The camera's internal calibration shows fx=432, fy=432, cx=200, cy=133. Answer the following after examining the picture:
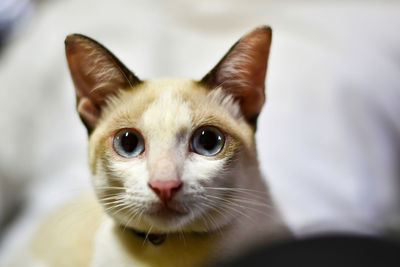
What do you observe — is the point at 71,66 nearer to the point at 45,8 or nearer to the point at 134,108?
the point at 134,108

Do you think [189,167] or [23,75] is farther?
[23,75]

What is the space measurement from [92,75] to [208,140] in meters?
0.19

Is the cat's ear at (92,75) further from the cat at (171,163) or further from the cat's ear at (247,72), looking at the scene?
the cat's ear at (247,72)

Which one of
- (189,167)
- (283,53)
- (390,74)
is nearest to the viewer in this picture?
(189,167)

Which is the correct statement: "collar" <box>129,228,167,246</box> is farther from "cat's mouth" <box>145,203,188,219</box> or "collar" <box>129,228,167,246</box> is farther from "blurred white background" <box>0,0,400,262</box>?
"blurred white background" <box>0,0,400,262</box>

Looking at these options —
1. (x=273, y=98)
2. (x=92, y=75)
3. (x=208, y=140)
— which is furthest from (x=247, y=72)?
(x=273, y=98)

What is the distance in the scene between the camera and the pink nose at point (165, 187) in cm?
52

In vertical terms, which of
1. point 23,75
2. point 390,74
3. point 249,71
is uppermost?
point 390,74

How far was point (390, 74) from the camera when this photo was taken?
56.2 inches

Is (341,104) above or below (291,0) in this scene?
below

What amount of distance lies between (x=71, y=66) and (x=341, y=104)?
877 millimetres

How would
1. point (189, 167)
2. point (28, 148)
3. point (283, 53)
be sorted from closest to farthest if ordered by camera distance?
point (189, 167)
point (283, 53)
point (28, 148)

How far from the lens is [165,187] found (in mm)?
524

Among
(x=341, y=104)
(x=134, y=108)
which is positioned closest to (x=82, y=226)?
(x=134, y=108)
